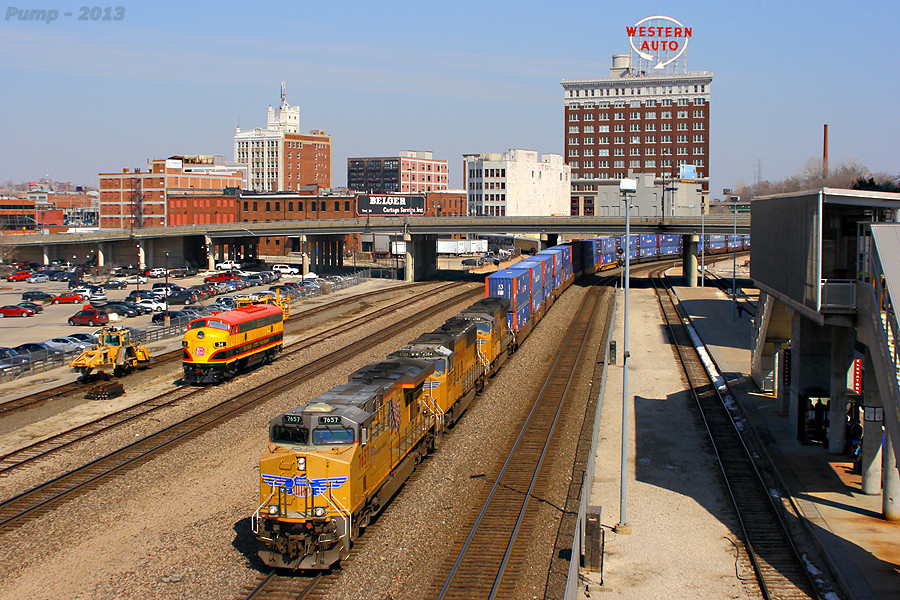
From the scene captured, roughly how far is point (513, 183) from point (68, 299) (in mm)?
99037

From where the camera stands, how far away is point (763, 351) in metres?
35.9

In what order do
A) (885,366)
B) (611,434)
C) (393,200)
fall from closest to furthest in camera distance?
1. (885,366)
2. (611,434)
3. (393,200)

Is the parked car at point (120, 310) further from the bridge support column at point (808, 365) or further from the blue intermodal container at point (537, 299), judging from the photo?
the bridge support column at point (808, 365)

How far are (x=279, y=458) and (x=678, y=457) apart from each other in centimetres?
1512

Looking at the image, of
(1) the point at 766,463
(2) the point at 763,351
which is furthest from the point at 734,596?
(2) the point at 763,351

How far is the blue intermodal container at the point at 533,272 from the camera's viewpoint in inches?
1969

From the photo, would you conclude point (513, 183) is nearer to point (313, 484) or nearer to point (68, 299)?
point (68, 299)

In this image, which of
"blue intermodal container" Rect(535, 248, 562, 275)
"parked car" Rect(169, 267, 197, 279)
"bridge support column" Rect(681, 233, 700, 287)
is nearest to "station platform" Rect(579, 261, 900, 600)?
"blue intermodal container" Rect(535, 248, 562, 275)

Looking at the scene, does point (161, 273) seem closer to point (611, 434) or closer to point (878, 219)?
point (611, 434)

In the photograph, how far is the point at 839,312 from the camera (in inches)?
883

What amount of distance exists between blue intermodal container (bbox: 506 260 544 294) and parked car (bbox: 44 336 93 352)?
1042 inches

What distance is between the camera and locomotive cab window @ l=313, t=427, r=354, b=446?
18016 mm

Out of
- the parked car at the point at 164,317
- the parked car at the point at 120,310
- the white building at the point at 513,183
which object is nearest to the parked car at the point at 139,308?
the parked car at the point at 120,310

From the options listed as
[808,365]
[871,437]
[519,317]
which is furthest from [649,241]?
[871,437]
